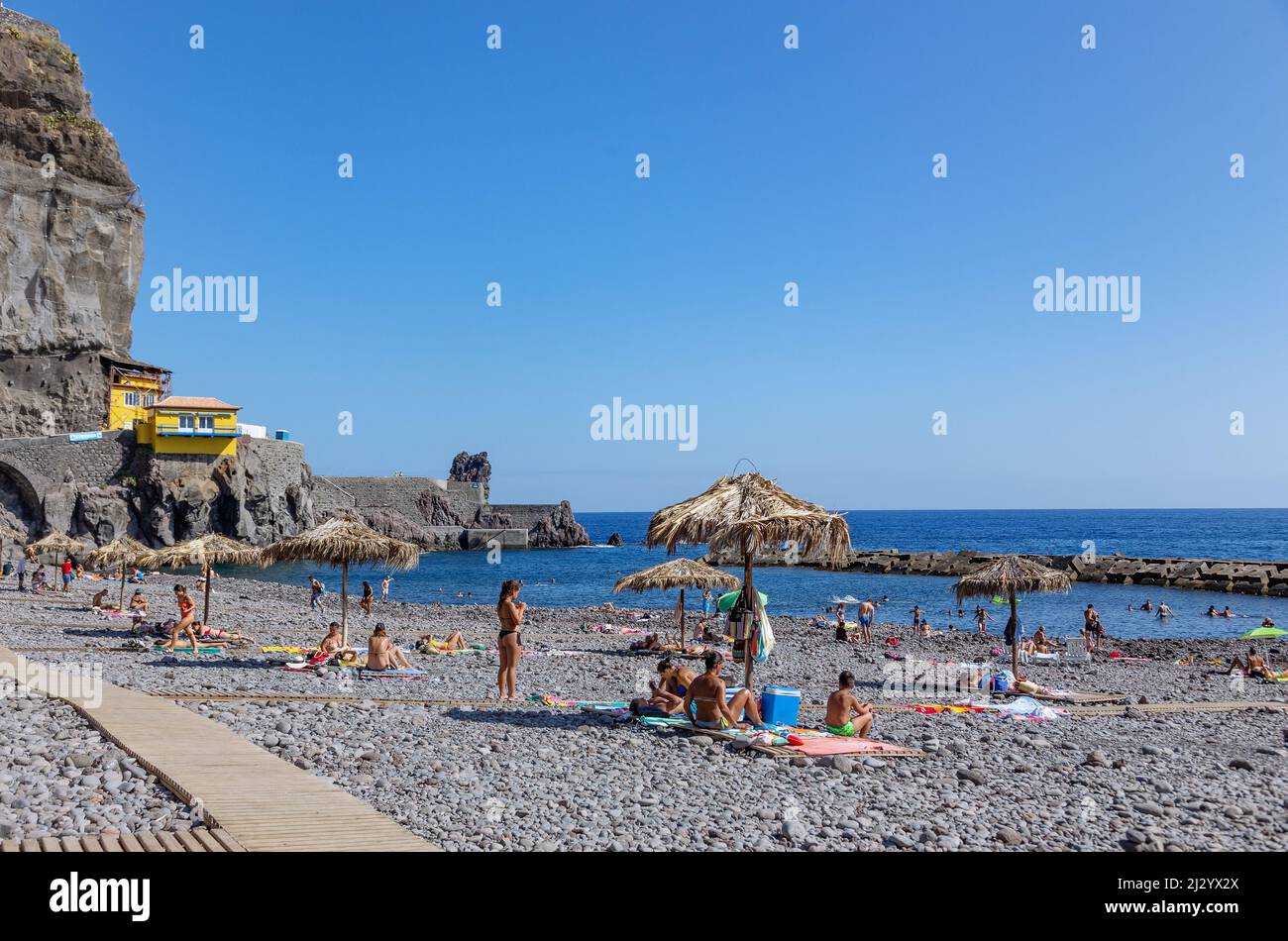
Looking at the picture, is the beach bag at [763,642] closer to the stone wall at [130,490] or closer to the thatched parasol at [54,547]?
the thatched parasol at [54,547]

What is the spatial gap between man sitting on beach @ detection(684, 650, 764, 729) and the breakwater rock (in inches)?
1111

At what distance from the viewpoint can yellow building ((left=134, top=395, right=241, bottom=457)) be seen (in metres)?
50.4

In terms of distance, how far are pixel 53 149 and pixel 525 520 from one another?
166 feet

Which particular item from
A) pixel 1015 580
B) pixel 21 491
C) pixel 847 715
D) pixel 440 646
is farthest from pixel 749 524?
pixel 21 491

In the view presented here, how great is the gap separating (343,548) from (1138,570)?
50.4 m

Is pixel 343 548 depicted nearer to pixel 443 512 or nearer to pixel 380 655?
pixel 380 655

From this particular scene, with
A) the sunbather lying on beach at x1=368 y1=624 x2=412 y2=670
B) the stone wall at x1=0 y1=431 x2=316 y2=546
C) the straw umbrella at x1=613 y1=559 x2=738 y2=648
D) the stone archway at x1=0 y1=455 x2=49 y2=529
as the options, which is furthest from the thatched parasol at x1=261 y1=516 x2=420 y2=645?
the stone archway at x1=0 y1=455 x2=49 y2=529

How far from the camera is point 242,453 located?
54.0 meters

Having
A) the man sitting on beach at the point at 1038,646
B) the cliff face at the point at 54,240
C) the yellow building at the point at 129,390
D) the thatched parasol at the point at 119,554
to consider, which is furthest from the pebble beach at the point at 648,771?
the yellow building at the point at 129,390

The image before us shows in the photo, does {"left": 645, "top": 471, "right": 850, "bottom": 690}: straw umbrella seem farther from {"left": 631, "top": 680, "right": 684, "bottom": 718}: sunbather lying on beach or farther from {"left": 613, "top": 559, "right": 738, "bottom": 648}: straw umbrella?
{"left": 613, "top": 559, "right": 738, "bottom": 648}: straw umbrella

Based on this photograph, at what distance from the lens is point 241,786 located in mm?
6312

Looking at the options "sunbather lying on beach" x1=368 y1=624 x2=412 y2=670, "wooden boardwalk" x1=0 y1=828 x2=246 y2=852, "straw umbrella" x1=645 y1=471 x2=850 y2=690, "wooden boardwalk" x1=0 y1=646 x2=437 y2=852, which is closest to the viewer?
"wooden boardwalk" x1=0 y1=828 x2=246 y2=852

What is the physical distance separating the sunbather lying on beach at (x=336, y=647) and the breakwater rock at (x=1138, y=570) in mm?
23913
